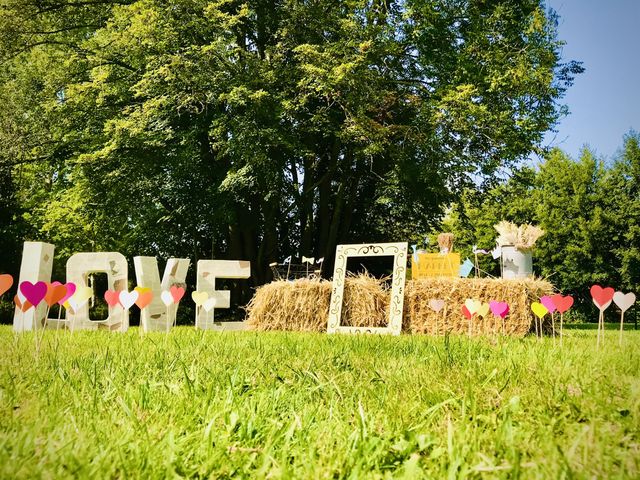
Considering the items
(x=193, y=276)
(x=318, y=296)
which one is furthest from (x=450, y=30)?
(x=193, y=276)

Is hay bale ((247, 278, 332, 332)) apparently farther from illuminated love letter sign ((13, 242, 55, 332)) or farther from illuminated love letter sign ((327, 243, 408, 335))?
illuminated love letter sign ((13, 242, 55, 332))

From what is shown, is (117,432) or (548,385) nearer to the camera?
(117,432)

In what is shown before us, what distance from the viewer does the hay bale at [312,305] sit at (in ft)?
27.0

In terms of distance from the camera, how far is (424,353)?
3.71 metres

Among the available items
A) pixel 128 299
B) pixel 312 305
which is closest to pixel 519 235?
pixel 312 305

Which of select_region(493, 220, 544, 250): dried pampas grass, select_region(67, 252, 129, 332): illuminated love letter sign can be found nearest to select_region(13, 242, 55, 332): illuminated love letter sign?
select_region(67, 252, 129, 332): illuminated love letter sign

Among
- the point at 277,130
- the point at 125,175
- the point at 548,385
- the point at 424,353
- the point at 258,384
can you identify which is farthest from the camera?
the point at 125,175

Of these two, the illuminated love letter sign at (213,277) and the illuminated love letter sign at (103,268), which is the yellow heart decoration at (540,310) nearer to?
the illuminated love letter sign at (213,277)

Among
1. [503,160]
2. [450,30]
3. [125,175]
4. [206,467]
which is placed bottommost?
[206,467]

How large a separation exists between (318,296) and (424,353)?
5.03m

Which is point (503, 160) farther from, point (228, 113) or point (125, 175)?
point (125, 175)

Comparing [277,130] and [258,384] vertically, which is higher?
[277,130]

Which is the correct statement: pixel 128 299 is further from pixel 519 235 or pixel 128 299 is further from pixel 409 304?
pixel 519 235

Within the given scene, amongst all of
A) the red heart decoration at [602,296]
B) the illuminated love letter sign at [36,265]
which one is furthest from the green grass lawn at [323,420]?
the illuminated love letter sign at [36,265]
